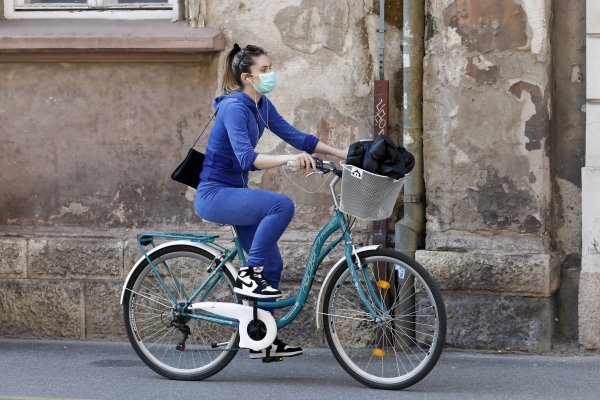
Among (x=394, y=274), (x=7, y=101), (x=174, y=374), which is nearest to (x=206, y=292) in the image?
(x=174, y=374)

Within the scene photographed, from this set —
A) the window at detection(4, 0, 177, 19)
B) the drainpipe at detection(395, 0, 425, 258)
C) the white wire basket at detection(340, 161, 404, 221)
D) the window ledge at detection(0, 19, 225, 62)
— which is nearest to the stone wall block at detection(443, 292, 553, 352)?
the drainpipe at detection(395, 0, 425, 258)

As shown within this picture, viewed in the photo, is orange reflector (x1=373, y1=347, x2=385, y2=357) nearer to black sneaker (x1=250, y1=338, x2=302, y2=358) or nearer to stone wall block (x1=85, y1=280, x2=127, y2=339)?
black sneaker (x1=250, y1=338, x2=302, y2=358)

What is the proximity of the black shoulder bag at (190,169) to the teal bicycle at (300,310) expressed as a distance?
313 millimetres

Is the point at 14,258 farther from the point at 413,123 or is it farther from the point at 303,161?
the point at 303,161

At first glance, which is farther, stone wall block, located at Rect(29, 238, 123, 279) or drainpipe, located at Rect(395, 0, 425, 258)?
stone wall block, located at Rect(29, 238, 123, 279)

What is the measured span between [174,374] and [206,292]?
48 cm

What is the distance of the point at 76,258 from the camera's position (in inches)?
330

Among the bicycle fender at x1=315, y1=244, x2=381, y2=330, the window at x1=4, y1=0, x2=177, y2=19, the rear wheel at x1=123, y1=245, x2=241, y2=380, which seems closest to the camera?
the bicycle fender at x1=315, y1=244, x2=381, y2=330

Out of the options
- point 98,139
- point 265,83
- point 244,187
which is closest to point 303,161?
point 265,83

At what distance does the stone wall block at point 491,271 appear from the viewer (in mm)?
7672

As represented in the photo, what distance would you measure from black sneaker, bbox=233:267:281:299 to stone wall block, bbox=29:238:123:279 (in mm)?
1902

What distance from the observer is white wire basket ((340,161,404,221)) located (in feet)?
20.4

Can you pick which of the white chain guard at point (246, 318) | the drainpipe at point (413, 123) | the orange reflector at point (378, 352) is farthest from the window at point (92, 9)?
the orange reflector at point (378, 352)

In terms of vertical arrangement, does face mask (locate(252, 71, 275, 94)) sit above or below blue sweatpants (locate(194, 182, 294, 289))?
above
